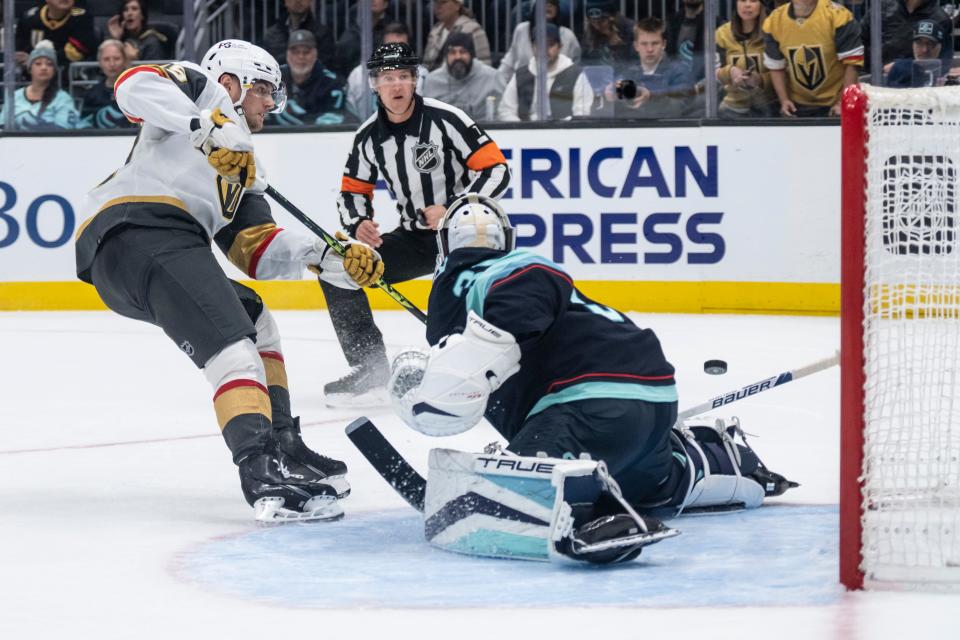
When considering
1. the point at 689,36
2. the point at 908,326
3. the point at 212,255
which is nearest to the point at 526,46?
the point at 689,36

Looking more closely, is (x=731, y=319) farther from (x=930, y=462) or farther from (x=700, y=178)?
(x=930, y=462)

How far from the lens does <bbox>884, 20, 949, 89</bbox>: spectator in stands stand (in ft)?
22.9

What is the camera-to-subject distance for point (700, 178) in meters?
7.18

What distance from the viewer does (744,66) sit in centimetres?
727

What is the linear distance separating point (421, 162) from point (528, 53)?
231 cm

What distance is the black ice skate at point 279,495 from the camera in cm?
324

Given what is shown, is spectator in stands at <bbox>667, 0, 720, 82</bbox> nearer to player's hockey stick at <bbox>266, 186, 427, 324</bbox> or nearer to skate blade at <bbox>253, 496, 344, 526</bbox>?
player's hockey stick at <bbox>266, 186, 427, 324</bbox>

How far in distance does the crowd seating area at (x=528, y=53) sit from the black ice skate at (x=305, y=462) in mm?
3793

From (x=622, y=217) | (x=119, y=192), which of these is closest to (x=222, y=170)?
(x=119, y=192)

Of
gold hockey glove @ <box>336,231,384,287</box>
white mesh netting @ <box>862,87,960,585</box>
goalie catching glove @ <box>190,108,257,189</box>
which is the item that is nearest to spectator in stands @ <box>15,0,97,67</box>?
gold hockey glove @ <box>336,231,384,287</box>

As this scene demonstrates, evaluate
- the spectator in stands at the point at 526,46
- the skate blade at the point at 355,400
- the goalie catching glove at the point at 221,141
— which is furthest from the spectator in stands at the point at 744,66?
the goalie catching glove at the point at 221,141

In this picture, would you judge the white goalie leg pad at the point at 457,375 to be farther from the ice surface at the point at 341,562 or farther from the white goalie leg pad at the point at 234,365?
the white goalie leg pad at the point at 234,365

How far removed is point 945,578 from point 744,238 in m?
4.69

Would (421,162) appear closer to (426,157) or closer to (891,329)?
(426,157)
